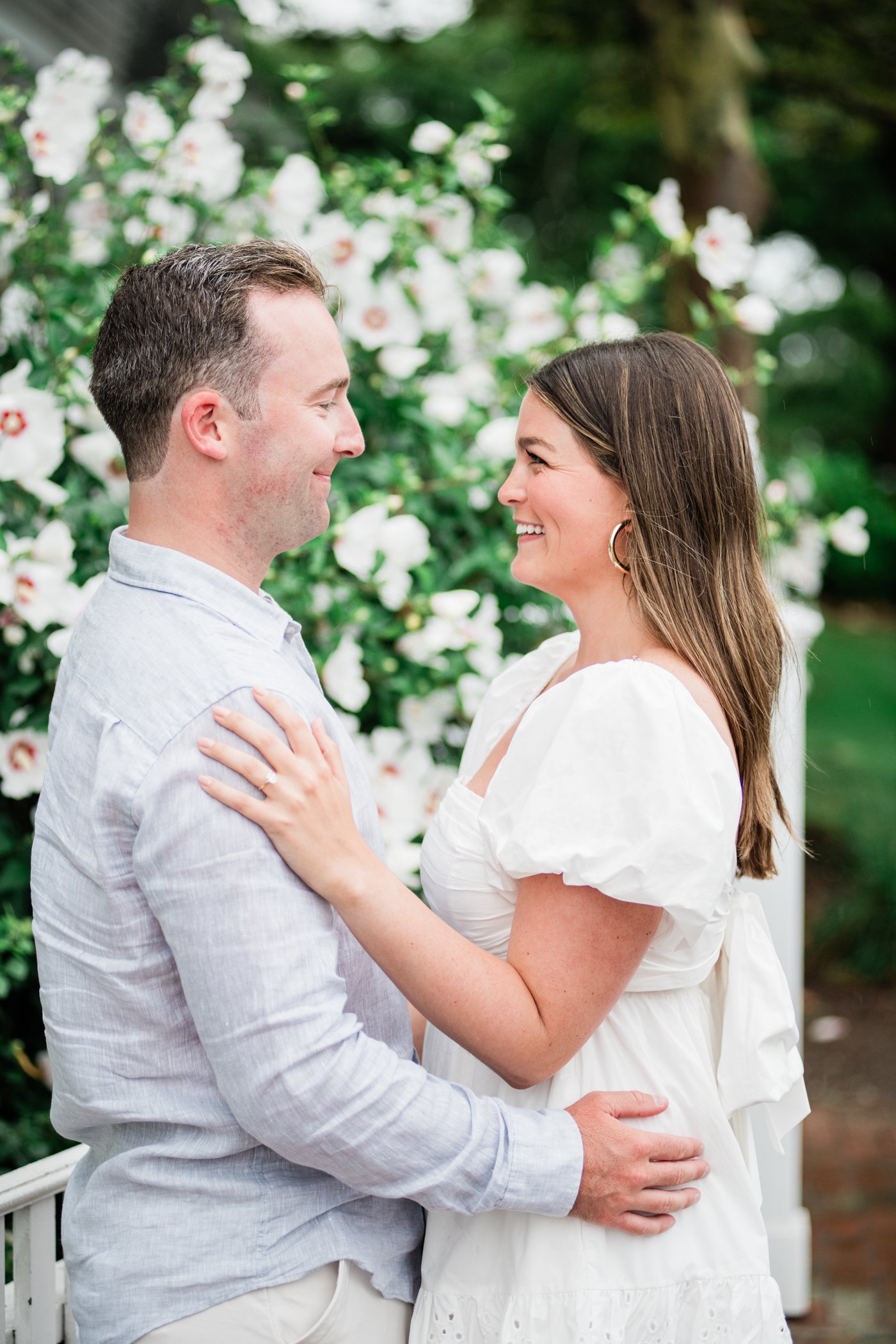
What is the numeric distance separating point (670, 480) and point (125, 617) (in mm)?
771

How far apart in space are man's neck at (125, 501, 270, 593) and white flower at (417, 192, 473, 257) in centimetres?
198

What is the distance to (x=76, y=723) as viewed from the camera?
4.84 feet

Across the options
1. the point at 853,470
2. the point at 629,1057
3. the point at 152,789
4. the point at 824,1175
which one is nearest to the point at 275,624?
the point at 152,789

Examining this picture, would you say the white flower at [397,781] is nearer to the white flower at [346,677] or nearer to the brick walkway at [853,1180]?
the white flower at [346,677]

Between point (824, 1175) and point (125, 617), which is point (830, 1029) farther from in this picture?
point (125, 617)

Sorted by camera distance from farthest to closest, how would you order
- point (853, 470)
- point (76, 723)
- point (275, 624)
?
point (853, 470), point (275, 624), point (76, 723)

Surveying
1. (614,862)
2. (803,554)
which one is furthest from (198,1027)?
(803,554)

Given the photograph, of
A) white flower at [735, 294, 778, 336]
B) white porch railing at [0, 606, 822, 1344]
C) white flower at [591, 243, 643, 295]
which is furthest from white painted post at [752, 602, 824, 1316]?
white flower at [591, 243, 643, 295]

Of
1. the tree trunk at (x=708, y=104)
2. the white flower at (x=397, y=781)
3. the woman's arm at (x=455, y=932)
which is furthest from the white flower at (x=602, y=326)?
the tree trunk at (x=708, y=104)

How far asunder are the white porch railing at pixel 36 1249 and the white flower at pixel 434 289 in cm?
220

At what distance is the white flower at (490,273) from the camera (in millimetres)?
3490

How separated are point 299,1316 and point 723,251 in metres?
2.62

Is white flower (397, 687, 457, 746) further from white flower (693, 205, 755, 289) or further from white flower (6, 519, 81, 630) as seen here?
white flower (693, 205, 755, 289)

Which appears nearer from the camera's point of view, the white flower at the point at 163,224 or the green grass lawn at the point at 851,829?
the white flower at the point at 163,224
